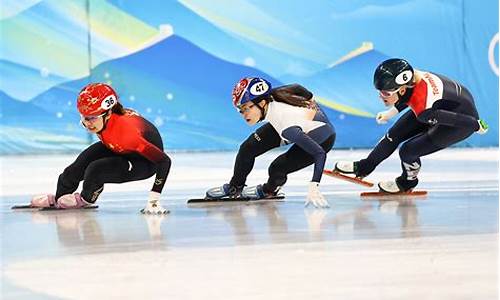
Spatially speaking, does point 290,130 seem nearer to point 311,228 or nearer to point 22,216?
point 311,228

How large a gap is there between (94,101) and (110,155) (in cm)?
64

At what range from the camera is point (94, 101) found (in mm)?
5418

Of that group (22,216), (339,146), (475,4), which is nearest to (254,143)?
(22,216)

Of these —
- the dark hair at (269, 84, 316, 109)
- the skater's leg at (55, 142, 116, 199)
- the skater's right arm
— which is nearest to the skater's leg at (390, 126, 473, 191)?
the skater's right arm

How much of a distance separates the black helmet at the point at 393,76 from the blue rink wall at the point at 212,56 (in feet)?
21.0

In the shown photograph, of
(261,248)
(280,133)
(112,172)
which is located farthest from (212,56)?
(261,248)

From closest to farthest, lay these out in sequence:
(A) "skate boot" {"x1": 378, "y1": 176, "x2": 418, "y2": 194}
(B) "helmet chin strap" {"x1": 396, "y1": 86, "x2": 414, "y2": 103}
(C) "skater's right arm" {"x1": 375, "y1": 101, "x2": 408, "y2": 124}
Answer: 1. (B) "helmet chin strap" {"x1": 396, "y1": 86, "x2": 414, "y2": 103}
2. (C) "skater's right arm" {"x1": 375, "y1": 101, "x2": 408, "y2": 124}
3. (A) "skate boot" {"x1": 378, "y1": 176, "x2": 418, "y2": 194}

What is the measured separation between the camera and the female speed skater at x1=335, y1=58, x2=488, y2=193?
5.84 m

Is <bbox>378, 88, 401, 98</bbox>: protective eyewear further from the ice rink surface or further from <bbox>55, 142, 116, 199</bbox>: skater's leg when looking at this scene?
<bbox>55, 142, 116, 199</bbox>: skater's leg

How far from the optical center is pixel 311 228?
4.62 metres

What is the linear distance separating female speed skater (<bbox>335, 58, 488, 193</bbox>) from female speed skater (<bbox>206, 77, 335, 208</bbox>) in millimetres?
478

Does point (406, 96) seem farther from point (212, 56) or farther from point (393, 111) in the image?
point (212, 56)

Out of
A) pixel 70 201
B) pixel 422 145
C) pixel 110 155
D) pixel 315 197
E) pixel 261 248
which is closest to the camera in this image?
pixel 261 248

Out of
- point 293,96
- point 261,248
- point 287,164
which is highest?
point 261,248
